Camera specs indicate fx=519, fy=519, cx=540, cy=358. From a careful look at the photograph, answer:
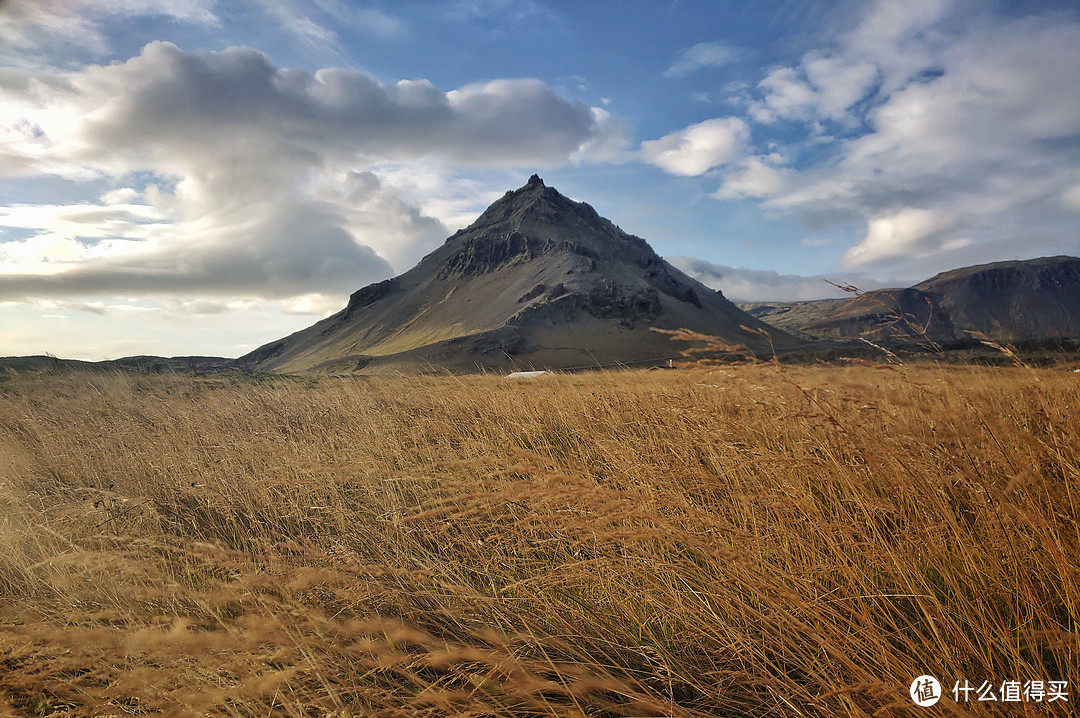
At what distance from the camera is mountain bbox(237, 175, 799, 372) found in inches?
4176

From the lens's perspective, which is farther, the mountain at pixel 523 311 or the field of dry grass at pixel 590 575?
the mountain at pixel 523 311

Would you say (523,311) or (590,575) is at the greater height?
(523,311)

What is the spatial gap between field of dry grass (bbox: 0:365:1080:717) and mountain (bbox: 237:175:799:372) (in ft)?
266

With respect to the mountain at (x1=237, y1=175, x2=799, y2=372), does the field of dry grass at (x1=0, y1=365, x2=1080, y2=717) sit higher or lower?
lower

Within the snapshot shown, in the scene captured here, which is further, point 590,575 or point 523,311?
point 523,311

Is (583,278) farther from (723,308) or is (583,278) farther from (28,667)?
(28,667)

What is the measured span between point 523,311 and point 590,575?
11399cm

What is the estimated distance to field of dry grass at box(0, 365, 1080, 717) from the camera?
1.50 metres

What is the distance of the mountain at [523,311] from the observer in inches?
4176

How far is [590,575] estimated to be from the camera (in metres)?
2.03

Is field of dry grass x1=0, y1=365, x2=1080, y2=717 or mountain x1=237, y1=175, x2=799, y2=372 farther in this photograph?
mountain x1=237, y1=175, x2=799, y2=372

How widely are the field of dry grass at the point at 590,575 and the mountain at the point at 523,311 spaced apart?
81.1m

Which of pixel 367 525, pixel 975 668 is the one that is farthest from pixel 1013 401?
pixel 367 525

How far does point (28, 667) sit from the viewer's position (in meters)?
1.97
